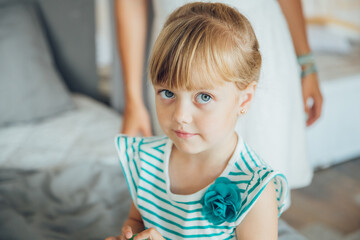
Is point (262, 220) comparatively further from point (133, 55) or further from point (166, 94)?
point (133, 55)

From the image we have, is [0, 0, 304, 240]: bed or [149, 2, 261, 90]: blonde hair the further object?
[0, 0, 304, 240]: bed

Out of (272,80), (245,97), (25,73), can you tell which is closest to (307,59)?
(272,80)

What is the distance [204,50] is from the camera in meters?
0.59

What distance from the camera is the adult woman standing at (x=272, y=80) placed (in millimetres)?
945

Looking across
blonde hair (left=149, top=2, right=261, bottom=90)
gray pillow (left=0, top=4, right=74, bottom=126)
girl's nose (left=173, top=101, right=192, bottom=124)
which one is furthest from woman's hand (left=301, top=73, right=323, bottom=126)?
gray pillow (left=0, top=4, right=74, bottom=126)

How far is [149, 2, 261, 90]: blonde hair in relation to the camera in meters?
0.59

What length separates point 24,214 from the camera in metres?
1.10

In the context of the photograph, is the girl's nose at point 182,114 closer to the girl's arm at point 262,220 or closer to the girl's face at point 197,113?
the girl's face at point 197,113

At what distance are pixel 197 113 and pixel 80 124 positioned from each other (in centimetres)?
125

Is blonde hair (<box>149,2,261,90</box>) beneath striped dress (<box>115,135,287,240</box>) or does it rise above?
above

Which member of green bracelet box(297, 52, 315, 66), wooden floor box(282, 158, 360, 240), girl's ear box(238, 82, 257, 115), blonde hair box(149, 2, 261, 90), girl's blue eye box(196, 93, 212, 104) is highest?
blonde hair box(149, 2, 261, 90)

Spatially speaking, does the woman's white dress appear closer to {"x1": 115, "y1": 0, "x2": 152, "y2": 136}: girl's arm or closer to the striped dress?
{"x1": 115, "y1": 0, "x2": 152, "y2": 136}: girl's arm

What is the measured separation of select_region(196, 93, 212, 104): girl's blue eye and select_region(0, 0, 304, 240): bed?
553mm

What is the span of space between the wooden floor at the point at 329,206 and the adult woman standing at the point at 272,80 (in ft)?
2.30
